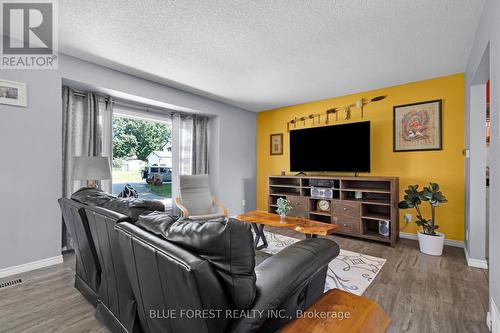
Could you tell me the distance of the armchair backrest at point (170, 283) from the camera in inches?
30.1

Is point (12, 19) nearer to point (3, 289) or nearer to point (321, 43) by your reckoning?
point (3, 289)

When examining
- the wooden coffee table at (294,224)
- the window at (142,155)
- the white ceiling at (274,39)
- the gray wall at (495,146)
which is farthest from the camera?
the window at (142,155)

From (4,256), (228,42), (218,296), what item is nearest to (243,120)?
(228,42)

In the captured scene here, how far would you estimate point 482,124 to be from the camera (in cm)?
254

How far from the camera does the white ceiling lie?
1.92 metres

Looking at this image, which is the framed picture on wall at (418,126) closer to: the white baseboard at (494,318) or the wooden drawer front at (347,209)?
the wooden drawer front at (347,209)

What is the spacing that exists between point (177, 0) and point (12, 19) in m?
1.65

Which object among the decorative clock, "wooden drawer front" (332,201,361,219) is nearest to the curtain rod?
the decorative clock

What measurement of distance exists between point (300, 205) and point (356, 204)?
97 cm

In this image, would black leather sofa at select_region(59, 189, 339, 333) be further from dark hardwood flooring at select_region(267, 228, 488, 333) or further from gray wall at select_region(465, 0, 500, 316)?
gray wall at select_region(465, 0, 500, 316)

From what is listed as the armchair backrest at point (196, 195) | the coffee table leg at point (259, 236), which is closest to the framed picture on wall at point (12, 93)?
the armchair backrest at point (196, 195)

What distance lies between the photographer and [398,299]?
195 centimetres

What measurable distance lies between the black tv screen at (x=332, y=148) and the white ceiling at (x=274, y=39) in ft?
2.63

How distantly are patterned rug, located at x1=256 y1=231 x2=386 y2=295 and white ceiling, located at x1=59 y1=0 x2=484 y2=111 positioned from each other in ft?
8.02
